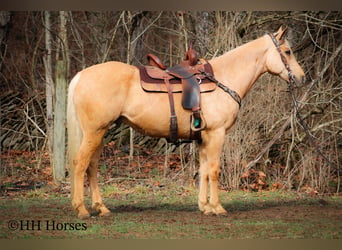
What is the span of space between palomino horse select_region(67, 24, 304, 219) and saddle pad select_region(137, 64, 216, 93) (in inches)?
2.3

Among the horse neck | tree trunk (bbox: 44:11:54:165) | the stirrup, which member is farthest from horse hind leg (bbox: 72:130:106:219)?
tree trunk (bbox: 44:11:54:165)

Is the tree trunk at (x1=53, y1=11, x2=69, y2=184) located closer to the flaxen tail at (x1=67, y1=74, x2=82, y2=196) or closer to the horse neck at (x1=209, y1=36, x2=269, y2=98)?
the flaxen tail at (x1=67, y1=74, x2=82, y2=196)

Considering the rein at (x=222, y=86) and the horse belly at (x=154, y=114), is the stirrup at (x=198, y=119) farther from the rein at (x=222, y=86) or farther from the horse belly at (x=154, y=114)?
the rein at (x=222, y=86)

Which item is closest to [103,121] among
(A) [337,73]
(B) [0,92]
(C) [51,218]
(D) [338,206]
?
(C) [51,218]

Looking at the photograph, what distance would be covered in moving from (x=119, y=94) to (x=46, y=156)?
149 inches

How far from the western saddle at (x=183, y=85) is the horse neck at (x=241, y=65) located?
0.19m

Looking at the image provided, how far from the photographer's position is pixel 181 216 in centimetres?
612

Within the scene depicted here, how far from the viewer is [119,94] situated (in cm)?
581

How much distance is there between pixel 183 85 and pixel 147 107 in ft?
1.45

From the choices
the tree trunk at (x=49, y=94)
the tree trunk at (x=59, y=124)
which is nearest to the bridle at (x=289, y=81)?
the tree trunk at (x=59, y=124)

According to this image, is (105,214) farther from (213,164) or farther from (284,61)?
(284,61)

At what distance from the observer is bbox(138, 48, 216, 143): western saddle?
594 cm

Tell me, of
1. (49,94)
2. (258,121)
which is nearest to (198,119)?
(258,121)

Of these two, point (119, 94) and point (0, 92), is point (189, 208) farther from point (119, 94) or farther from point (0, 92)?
point (0, 92)
